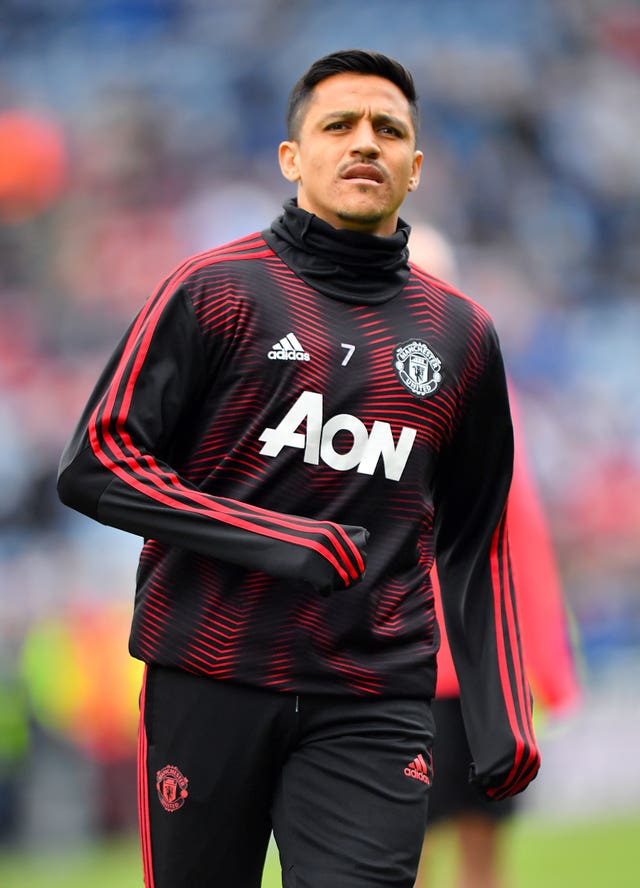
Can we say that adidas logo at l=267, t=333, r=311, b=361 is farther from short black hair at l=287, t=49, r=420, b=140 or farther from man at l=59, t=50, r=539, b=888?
short black hair at l=287, t=49, r=420, b=140

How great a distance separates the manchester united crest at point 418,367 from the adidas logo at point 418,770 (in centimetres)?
63

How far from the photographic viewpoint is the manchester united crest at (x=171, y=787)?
2326 mm

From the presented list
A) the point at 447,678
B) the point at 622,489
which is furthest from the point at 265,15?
the point at 447,678

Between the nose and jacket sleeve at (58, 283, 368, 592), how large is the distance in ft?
1.38

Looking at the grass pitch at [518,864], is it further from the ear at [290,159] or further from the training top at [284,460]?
the ear at [290,159]

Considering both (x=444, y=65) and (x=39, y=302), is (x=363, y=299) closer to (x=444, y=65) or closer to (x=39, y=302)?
(x=39, y=302)

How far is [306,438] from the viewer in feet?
7.68

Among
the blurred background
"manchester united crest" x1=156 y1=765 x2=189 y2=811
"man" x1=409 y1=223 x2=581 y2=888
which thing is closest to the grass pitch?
the blurred background

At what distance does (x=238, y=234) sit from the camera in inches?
303

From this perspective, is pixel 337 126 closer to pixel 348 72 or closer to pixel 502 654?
pixel 348 72

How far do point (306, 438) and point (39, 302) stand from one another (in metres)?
5.14

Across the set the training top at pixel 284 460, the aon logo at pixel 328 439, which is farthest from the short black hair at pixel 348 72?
the aon logo at pixel 328 439

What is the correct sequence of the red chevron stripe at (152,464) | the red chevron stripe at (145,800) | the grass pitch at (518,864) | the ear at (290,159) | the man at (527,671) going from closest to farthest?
the red chevron stripe at (152,464), the red chevron stripe at (145,800), the ear at (290,159), the man at (527,671), the grass pitch at (518,864)

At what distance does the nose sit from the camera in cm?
246
